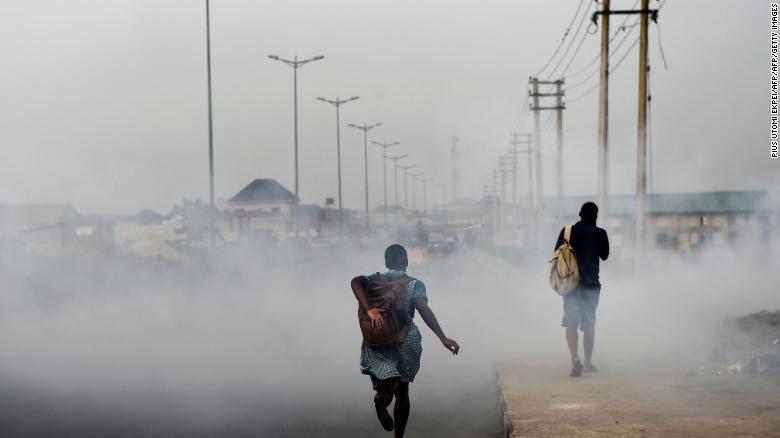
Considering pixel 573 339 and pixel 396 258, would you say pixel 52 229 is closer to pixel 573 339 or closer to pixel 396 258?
pixel 573 339

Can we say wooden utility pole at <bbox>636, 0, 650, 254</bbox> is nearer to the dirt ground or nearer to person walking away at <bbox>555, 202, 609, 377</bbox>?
the dirt ground

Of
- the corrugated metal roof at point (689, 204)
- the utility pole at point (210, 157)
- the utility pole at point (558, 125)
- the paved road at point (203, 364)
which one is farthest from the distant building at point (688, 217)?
the paved road at point (203, 364)

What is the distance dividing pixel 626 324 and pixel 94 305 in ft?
30.9

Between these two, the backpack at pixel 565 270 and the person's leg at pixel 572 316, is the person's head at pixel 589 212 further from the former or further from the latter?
the person's leg at pixel 572 316

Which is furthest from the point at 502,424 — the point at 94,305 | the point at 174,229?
the point at 174,229

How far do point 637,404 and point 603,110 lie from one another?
19034 millimetres

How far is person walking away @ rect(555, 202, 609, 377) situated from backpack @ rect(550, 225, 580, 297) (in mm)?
48

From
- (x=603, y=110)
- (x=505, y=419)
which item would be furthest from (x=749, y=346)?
(x=603, y=110)

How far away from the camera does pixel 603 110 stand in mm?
25953

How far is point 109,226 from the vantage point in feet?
118

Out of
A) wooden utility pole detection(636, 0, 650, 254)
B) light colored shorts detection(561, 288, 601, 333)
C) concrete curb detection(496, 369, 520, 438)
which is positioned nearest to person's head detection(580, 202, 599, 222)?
light colored shorts detection(561, 288, 601, 333)

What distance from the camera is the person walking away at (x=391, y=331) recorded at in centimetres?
633

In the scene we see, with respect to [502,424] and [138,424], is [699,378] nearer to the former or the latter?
[502,424]

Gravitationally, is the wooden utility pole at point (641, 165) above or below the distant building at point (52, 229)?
above
